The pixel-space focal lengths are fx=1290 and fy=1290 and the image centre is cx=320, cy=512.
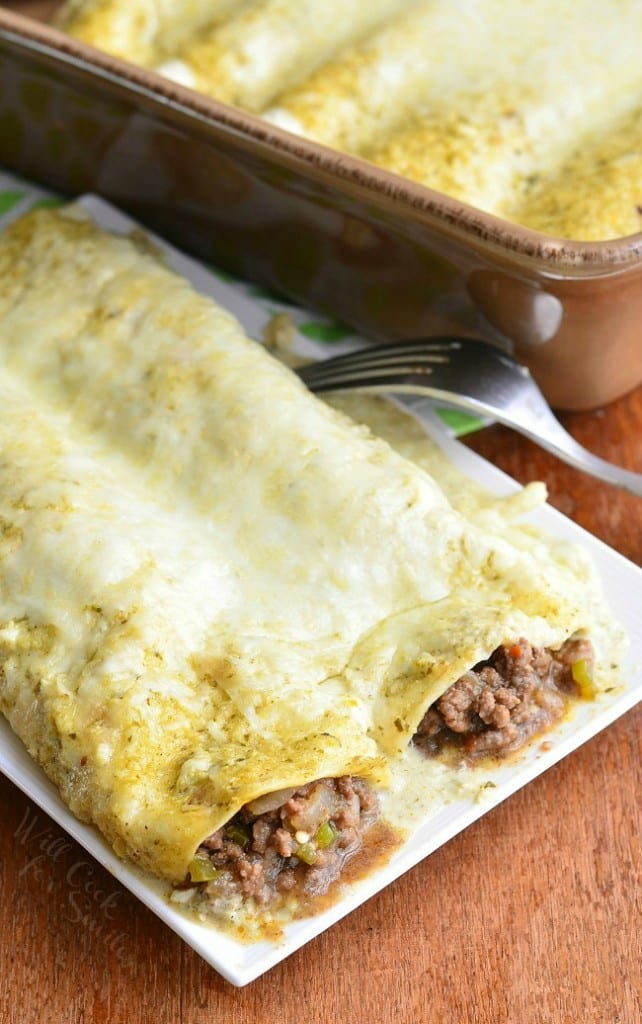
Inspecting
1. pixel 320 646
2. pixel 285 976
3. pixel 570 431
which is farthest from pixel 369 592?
pixel 570 431

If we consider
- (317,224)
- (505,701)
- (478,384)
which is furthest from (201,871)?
(317,224)

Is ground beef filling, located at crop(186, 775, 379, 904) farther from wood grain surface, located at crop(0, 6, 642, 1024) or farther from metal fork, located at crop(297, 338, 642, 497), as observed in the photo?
metal fork, located at crop(297, 338, 642, 497)

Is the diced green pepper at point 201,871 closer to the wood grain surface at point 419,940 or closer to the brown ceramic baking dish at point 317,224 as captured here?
the wood grain surface at point 419,940

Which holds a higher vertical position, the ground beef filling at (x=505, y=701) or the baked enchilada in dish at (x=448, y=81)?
the baked enchilada in dish at (x=448, y=81)

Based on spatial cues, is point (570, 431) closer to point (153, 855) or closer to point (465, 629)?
point (465, 629)

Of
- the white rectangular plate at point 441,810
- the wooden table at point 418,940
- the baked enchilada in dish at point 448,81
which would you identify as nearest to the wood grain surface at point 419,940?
the wooden table at point 418,940
